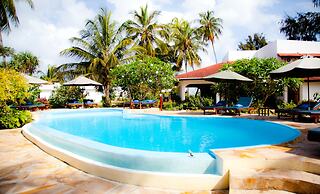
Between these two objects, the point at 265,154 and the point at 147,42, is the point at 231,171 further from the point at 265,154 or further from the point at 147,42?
the point at 147,42

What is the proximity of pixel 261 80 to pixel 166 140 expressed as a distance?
882cm

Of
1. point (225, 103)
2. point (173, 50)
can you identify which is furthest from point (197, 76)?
point (173, 50)

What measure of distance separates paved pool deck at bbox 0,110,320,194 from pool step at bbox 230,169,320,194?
44 cm

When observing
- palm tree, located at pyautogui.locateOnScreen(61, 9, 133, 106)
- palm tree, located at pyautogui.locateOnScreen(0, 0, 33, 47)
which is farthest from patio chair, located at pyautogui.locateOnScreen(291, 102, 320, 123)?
palm tree, located at pyautogui.locateOnScreen(0, 0, 33, 47)

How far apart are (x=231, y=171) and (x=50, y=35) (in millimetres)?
23735

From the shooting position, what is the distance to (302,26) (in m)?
28.8

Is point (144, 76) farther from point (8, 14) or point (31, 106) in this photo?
point (8, 14)

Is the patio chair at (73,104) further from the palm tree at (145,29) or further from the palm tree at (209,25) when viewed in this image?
the palm tree at (209,25)

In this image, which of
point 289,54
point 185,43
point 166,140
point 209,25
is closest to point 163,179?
point 166,140

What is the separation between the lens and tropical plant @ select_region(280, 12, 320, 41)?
2683 cm

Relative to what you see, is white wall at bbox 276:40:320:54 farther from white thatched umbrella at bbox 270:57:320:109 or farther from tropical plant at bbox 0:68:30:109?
tropical plant at bbox 0:68:30:109

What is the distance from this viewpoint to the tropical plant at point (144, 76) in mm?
17875

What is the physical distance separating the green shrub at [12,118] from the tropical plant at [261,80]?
1141cm

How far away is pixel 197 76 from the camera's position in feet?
64.2
